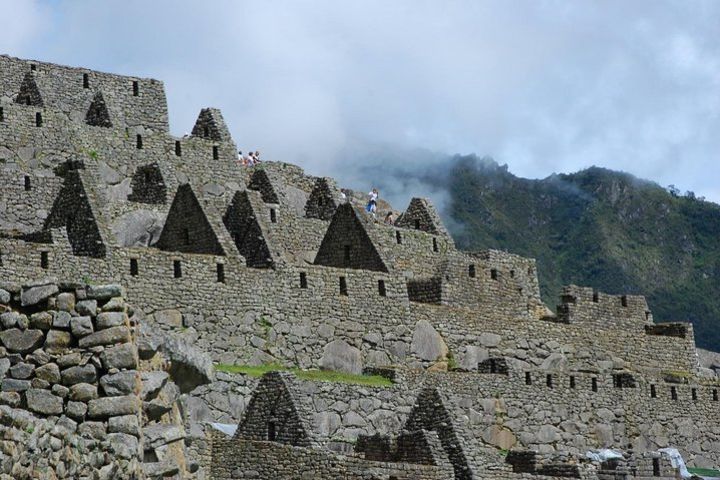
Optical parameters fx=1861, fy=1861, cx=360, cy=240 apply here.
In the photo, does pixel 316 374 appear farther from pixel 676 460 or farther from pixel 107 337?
pixel 107 337

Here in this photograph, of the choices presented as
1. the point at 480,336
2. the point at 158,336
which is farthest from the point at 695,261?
the point at 158,336

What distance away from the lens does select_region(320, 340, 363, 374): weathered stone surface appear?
Result: 155ft

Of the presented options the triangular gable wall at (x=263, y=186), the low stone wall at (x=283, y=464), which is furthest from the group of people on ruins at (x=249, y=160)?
the low stone wall at (x=283, y=464)

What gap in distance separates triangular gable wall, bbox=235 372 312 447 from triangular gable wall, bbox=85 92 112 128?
20.9 m

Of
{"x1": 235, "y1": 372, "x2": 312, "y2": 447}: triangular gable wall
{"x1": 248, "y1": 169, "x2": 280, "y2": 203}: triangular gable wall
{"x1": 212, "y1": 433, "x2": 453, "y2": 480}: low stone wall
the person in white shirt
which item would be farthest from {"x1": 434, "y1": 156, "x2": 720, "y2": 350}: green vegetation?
{"x1": 212, "y1": 433, "x2": 453, "y2": 480}: low stone wall

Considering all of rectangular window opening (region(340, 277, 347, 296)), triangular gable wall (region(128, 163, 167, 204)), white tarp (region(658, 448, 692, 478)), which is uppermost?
triangular gable wall (region(128, 163, 167, 204))

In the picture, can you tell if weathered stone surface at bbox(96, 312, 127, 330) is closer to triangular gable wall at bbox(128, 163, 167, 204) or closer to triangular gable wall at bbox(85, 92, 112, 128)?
triangular gable wall at bbox(128, 163, 167, 204)

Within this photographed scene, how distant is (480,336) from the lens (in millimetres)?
51875

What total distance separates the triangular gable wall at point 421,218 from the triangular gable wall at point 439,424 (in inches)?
770

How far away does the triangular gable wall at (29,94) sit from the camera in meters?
57.3

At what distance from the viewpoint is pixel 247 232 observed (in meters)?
50.9

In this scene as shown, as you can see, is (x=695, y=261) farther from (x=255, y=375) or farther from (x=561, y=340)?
(x=255, y=375)

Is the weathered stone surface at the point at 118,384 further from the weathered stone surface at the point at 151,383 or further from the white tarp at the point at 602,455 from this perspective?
the white tarp at the point at 602,455

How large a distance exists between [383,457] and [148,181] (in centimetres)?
1953
